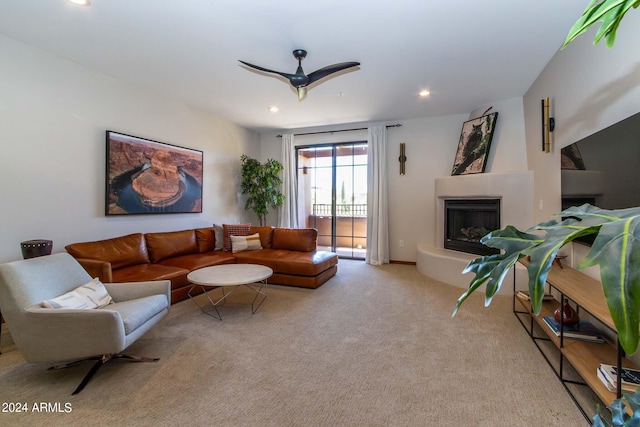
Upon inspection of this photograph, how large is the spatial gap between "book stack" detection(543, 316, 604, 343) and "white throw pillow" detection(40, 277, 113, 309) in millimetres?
→ 3320

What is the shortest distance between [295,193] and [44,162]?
151 inches

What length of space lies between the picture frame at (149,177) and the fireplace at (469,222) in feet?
13.5

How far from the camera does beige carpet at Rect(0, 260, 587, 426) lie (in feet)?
5.15

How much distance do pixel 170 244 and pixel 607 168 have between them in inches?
176

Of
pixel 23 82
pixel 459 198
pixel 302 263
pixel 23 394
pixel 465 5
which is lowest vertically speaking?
pixel 23 394

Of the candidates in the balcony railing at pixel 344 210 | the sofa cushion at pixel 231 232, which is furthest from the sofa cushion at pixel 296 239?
the balcony railing at pixel 344 210

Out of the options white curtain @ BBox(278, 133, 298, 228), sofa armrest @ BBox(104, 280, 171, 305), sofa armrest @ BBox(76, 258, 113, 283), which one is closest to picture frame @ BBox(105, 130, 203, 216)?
sofa armrest @ BBox(76, 258, 113, 283)

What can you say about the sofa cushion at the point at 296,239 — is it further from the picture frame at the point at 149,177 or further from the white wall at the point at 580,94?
the white wall at the point at 580,94

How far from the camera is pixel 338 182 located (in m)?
5.89

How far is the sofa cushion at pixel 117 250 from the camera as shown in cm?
297

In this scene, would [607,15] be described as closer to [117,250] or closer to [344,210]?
[117,250]

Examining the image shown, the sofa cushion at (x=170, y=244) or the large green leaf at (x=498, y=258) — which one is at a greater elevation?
the large green leaf at (x=498, y=258)

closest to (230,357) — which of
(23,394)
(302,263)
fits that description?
(23,394)

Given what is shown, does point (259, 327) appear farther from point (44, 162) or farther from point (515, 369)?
point (44, 162)
